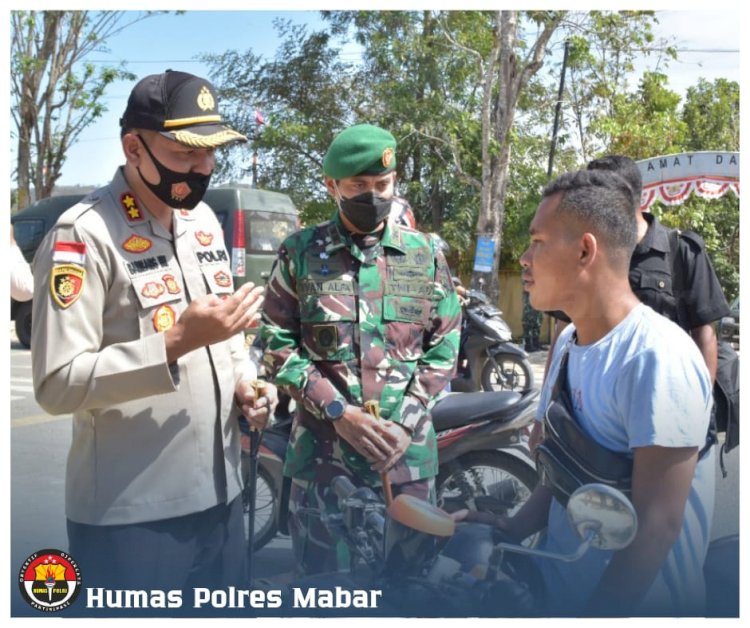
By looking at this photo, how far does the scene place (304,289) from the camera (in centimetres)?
242

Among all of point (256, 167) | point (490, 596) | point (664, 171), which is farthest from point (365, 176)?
point (256, 167)

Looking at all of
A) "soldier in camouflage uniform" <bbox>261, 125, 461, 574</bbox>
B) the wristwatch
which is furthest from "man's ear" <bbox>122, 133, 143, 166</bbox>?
the wristwatch

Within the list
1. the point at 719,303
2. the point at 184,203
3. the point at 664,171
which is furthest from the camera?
the point at 664,171

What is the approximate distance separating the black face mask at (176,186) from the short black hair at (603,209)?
2.67 ft

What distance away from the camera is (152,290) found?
1931 mm

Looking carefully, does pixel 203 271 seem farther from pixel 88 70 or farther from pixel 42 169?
pixel 42 169

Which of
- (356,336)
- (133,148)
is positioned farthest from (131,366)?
(356,336)

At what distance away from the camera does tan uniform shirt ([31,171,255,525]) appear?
179cm

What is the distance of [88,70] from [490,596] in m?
11.2

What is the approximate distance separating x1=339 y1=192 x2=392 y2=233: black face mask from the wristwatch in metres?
0.49

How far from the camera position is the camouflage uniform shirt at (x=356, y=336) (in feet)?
7.87

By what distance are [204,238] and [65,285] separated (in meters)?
0.45

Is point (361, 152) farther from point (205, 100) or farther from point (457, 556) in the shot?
point (457, 556)

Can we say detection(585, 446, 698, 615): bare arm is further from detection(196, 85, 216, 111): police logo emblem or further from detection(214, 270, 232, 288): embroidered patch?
detection(196, 85, 216, 111): police logo emblem
